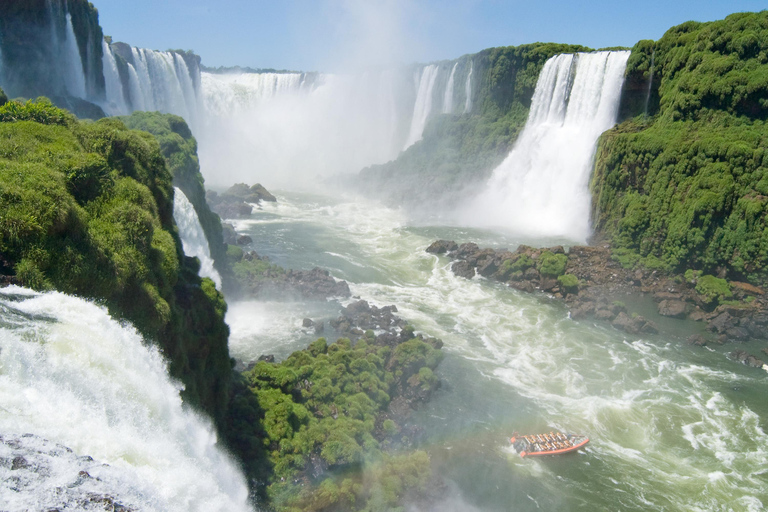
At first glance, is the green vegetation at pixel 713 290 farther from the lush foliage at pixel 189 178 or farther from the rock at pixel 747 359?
the lush foliage at pixel 189 178

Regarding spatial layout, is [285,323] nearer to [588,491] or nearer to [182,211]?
[182,211]

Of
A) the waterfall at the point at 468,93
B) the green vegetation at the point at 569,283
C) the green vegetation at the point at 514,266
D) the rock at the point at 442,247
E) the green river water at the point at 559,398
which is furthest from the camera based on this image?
the waterfall at the point at 468,93

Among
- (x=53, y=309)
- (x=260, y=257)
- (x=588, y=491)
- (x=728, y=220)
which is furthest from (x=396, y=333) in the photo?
(x=728, y=220)

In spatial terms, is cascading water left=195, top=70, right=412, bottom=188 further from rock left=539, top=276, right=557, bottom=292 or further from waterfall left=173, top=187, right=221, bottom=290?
waterfall left=173, top=187, right=221, bottom=290

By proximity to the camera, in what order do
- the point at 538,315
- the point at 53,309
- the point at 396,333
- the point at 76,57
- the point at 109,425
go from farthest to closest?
1. the point at 76,57
2. the point at 538,315
3. the point at 396,333
4. the point at 53,309
5. the point at 109,425

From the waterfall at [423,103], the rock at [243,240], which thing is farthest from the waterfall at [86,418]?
the waterfall at [423,103]

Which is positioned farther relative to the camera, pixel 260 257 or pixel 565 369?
pixel 260 257

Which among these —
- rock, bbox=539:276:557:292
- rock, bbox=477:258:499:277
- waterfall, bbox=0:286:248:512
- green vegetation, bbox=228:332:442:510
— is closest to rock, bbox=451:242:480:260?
rock, bbox=477:258:499:277
